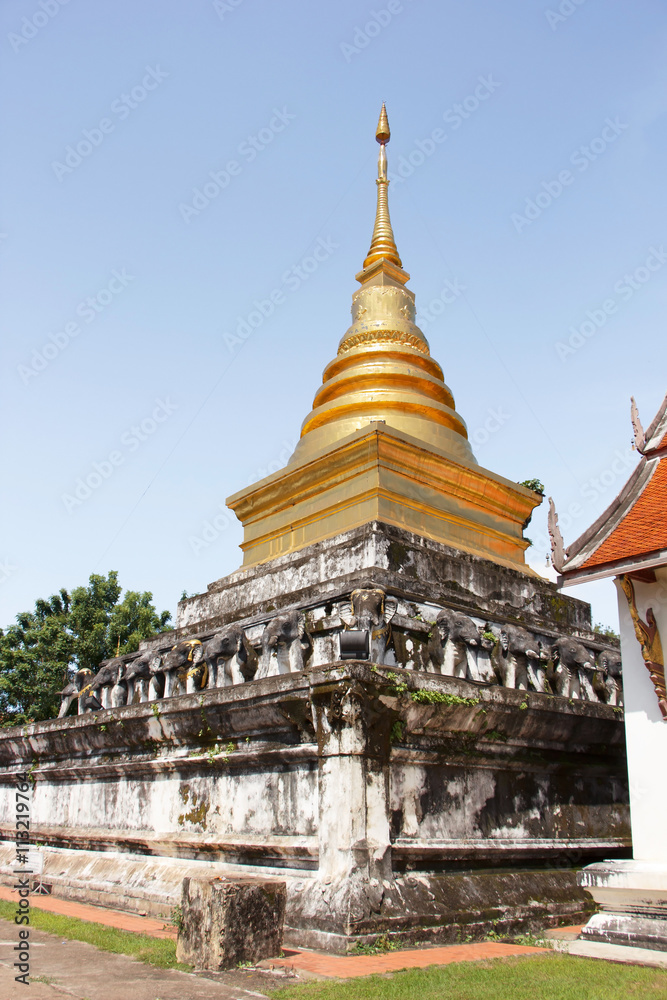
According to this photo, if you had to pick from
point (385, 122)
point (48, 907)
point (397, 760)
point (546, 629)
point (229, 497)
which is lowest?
point (48, 907)

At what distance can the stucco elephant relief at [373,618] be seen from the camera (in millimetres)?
8594

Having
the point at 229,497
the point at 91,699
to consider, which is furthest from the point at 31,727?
the point at 229,497

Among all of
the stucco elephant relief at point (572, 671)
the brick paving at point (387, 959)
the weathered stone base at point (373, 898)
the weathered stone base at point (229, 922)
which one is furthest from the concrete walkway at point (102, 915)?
the stucco elephant relief at point (572, 671)

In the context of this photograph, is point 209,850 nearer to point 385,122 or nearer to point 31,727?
point 31,727

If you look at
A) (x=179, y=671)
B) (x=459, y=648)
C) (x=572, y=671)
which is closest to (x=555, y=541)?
(x=459, y=648)

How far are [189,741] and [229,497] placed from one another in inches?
253

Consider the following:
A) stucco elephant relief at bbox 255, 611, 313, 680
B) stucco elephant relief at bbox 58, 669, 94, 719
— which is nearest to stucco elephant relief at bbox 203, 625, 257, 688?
stucco elephant relief at bbox 255, 611, 313, 680

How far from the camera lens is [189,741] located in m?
8.66

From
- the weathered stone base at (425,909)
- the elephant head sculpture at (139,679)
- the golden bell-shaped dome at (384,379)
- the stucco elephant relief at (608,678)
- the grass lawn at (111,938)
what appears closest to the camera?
the grass lawn at (111,938)

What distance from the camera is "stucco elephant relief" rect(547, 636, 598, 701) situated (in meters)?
9.87

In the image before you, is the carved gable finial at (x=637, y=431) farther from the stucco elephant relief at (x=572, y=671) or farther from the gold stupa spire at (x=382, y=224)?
the gold stupa spire at (x=382, y=224)

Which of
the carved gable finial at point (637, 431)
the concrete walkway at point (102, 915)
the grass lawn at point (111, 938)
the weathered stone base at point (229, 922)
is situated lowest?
the concrete walkway at point (102, 915)

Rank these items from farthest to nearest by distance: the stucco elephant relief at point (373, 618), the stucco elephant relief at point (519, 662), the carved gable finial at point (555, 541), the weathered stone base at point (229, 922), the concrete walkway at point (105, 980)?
the stucco elephant relief at point (519, 662) < the stucco elephant relief at point (373, 618) < the carved gable finial at point (555, 541) < the weathered stone base at point (229, 922) < the concrete walkway at point (105, 980)

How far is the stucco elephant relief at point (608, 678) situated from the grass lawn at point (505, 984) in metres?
4.81
